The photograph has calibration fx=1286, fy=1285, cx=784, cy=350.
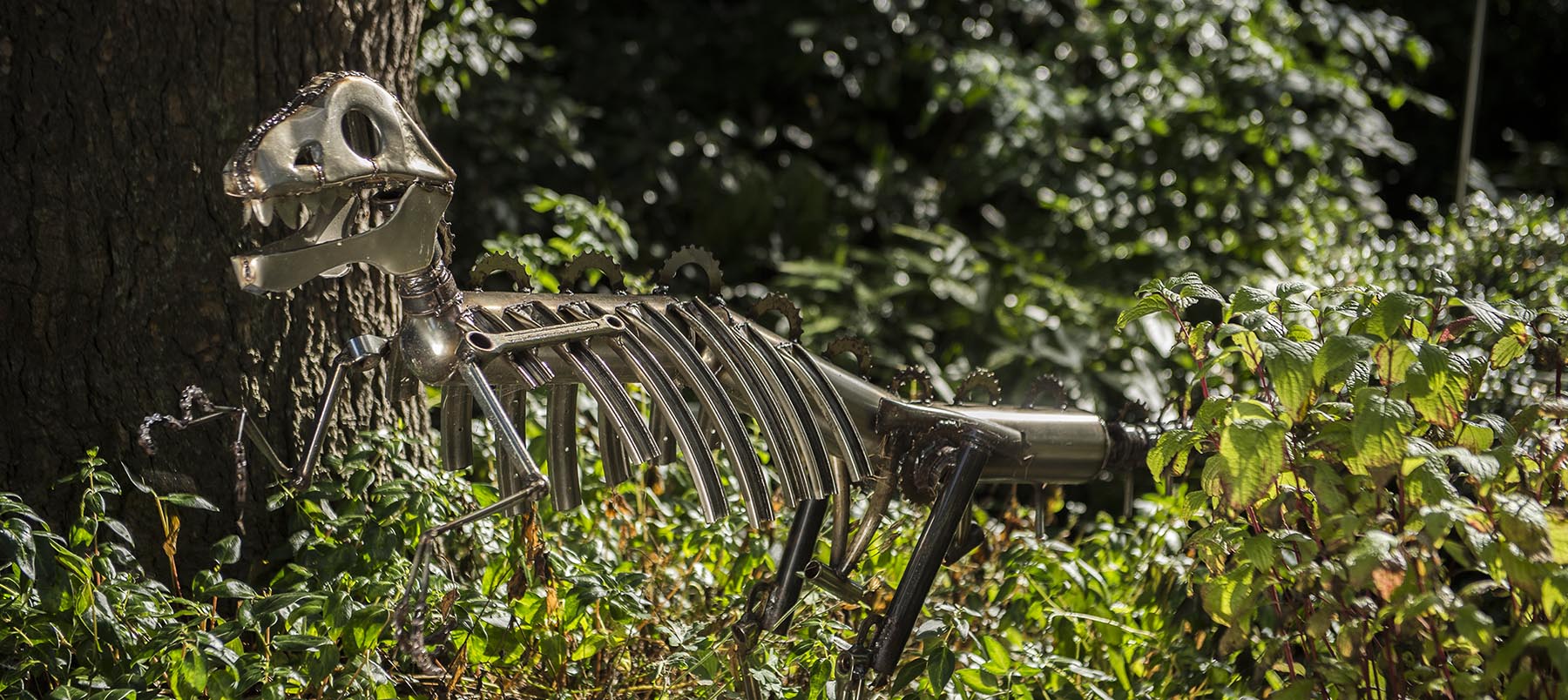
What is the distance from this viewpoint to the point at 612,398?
1.33 m

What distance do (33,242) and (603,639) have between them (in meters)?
0.94

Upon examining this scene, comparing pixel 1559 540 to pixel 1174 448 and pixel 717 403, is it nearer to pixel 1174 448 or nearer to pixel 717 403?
pixel 1174 448

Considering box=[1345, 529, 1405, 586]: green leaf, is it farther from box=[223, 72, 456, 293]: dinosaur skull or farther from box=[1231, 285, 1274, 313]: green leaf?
box=[223, 72, 456, 293]: dinosaur skull

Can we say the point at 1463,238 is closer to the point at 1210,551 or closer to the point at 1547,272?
the point at 1547,272

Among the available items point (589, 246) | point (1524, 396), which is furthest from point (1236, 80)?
A: point (589, 246)

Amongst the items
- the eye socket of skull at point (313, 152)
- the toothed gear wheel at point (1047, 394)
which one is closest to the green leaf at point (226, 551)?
the eye socket of skull at point (313, 152)

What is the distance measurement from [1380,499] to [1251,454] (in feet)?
0.63

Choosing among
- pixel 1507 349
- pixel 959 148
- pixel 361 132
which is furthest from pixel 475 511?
pixel 959 148

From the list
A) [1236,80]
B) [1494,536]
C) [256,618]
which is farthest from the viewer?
[1236,80]

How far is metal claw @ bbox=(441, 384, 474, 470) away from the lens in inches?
55.3

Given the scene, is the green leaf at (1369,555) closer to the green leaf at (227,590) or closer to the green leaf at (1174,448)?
the green leaf at (1174,448)

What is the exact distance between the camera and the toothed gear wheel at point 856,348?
5.46ft

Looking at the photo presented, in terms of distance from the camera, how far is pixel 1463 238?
2604 millimetres

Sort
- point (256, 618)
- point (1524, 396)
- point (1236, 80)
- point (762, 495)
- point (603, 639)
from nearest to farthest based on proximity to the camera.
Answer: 1. point (762, 495)
2. point (256, 618)
3. point (603, 639)
4. point (1524, 396)
5. point (1236, 80)
